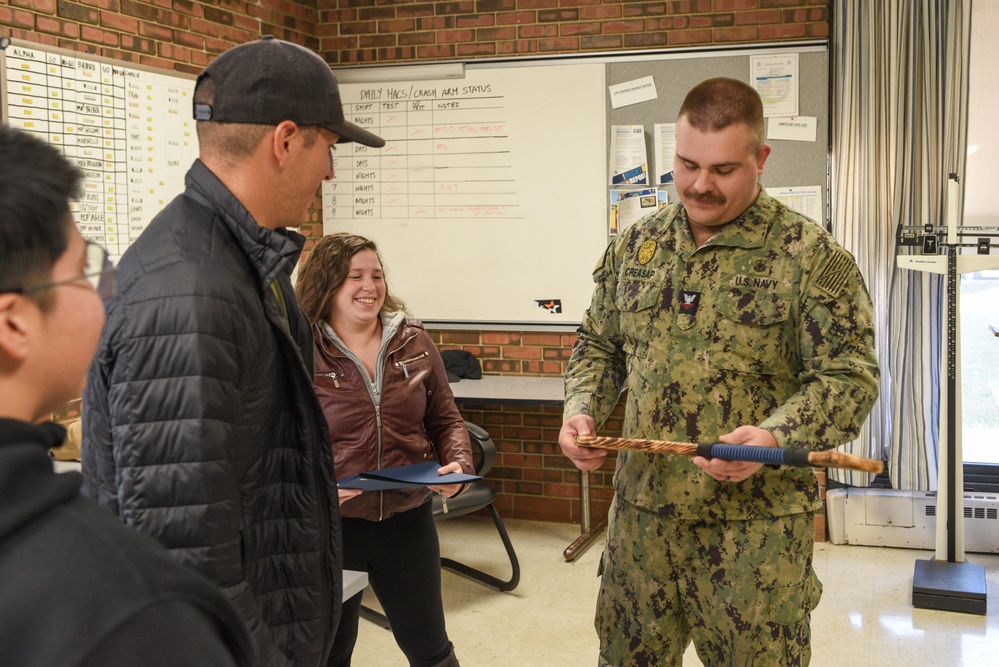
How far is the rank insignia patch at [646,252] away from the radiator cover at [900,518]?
284cm

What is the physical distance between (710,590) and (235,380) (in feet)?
3.56

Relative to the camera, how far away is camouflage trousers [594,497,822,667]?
187 centimetres

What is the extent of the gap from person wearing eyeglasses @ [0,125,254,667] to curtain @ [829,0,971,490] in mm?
4072

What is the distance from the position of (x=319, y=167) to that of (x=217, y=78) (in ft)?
0.67

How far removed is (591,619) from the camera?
12.0ft

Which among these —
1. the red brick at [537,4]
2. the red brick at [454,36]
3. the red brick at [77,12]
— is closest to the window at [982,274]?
the red brick at [537,4]

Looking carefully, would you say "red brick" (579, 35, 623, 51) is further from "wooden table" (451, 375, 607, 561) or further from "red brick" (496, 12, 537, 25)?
"wooden table" (451, 375, 607, 561)

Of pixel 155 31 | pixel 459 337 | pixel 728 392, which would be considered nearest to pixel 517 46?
pixel 459 337

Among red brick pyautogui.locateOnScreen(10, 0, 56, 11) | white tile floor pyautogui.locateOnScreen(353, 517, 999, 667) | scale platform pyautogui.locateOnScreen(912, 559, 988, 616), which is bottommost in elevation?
white tile floor pyautogui.locateOnScreen(353, 517, 999, 667)

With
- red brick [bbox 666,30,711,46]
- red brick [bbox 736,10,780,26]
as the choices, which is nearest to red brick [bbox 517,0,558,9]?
red brick [bbox 666,30,711,46]

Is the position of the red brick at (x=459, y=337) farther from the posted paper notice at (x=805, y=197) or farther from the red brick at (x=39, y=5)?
the red brick at (x=39, y=5)

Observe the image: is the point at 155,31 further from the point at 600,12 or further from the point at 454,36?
the point at 600,12

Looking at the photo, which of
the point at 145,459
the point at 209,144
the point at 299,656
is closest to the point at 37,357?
the point at 145,459

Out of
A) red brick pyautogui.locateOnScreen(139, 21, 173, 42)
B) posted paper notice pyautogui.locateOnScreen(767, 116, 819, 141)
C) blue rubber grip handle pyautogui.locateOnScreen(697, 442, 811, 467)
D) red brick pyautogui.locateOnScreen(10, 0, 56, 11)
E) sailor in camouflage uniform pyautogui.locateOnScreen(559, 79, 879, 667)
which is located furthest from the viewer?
posted paper notice pyautogui.locateOnScreen(767, 116, 819, 141)
